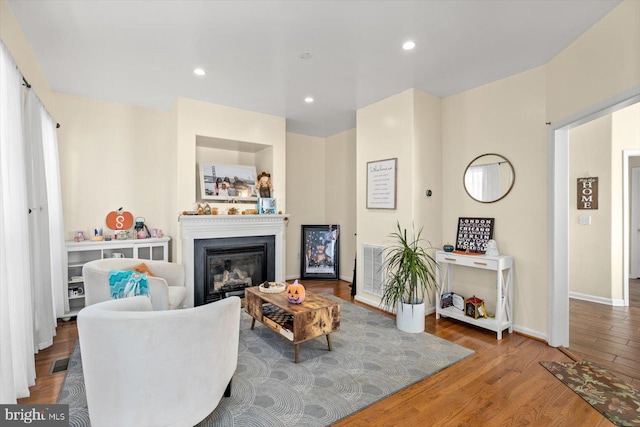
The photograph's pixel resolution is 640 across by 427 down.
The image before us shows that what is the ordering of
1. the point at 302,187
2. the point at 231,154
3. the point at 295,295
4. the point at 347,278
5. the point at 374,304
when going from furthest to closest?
1. the point at 302,187
2. the point at 347,278
3. the point at 231,154
4. the point at 374,304
5. the point at 295,295

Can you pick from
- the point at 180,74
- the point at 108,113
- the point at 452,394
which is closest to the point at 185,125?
the point at 180,74

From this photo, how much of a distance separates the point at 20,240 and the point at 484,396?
138 inches

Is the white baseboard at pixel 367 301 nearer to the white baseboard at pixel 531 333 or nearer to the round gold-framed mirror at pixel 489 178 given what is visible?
the white baseboard at pixel 531 333

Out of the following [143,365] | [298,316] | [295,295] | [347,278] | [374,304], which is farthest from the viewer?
[347,278]

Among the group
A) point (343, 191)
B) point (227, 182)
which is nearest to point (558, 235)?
point (343, 191)

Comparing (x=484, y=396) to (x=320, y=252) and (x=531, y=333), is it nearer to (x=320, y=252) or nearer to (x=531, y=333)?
(x=531, y=333)

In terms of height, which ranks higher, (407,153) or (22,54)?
(22,54)

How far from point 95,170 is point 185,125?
53.0 inches

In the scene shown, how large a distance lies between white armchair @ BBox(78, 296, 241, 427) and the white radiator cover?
9.35 feet

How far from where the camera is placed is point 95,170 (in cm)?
403

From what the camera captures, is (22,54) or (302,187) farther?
(302,187)

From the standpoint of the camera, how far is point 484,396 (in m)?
2.18

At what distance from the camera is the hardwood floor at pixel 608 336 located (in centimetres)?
260

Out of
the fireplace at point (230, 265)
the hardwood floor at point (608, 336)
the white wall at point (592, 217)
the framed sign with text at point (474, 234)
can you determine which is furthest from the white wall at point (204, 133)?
the white wall at point (592, 217)
